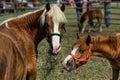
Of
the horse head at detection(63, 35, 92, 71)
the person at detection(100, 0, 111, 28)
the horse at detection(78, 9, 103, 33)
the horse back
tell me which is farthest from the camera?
the person at detection(100, 0, 111, 28)

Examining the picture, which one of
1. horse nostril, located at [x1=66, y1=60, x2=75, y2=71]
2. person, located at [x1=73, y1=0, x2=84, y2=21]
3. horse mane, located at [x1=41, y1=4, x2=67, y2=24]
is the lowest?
person, located at [x1=73, y1=0, x2=84, y2=21]

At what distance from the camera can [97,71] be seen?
7492 mm

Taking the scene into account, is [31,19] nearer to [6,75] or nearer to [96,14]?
[6,75]

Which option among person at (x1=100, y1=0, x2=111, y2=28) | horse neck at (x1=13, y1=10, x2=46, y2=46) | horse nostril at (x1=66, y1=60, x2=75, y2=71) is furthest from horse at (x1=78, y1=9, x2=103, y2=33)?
horse neck at (x1=13, y1=10, x2=46, y2=46)

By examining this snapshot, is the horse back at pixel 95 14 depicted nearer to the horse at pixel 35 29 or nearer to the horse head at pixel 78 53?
the horse head at pixel 78 53

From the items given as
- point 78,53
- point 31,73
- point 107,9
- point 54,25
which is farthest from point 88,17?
point 31,73

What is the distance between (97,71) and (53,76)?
1.13 meters

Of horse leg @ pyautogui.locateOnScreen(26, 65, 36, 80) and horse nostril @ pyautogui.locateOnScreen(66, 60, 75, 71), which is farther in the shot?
horse nostril @ pyautogui.locateOnScreen(66, 60, 75, 71)

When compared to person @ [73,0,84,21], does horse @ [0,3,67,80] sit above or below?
above

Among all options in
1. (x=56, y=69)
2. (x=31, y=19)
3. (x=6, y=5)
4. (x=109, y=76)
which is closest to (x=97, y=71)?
(x=109, y=76)

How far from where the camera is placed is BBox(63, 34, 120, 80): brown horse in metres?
5.64

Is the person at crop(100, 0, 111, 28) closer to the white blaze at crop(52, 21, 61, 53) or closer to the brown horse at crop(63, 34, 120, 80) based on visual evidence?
the brown horse at crop(63, 34, 120, 80)

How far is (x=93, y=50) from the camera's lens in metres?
5.84

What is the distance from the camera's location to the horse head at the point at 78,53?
5.62 meters
